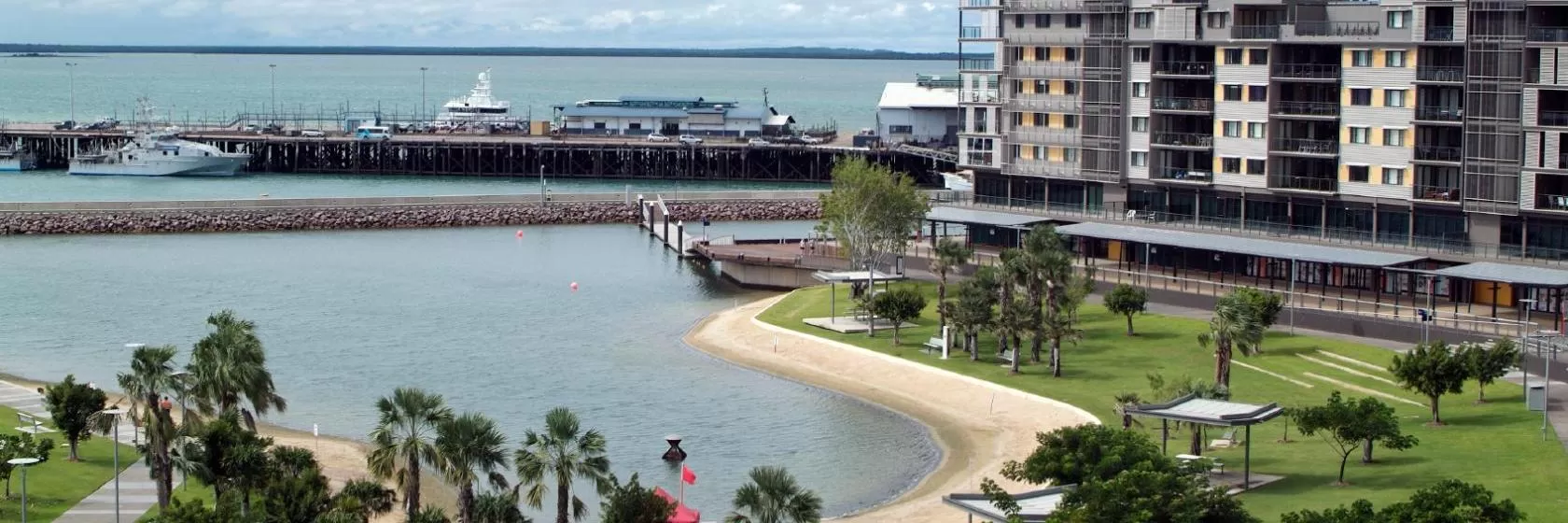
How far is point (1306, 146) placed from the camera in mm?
94000

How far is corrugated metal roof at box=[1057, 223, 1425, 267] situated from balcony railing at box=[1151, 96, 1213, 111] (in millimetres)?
5803

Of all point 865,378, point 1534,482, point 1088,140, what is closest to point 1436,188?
point 1088,140

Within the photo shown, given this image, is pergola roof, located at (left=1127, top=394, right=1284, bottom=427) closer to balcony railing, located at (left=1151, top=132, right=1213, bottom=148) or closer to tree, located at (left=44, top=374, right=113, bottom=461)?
tree, located at (left=44, top=374, right=113, bottom=461)

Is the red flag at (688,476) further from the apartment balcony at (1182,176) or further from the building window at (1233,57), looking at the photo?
the building window at (1233,57)

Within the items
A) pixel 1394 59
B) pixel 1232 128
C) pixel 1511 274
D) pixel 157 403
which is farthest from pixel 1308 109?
pixel 157 403

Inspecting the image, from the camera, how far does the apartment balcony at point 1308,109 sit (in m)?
93.0

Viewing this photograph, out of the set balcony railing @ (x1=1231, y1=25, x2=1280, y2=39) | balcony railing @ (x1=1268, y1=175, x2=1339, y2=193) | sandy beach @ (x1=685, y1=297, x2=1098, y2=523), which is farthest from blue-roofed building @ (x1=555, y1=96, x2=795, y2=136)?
A: sandy beach @ (x1=685, y1=297, x2=1098, y2=523)

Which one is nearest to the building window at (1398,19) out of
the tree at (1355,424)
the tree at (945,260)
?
the tree at (945,260)

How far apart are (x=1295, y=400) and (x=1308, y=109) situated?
28.5 metres

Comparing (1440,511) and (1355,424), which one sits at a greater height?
(1355,424)

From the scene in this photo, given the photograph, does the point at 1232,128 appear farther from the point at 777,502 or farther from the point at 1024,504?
the point at 777,502

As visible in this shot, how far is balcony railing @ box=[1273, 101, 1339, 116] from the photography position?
305ft

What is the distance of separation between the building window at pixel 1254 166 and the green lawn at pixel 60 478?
52.9 metres

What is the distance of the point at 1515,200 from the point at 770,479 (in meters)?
49.2
